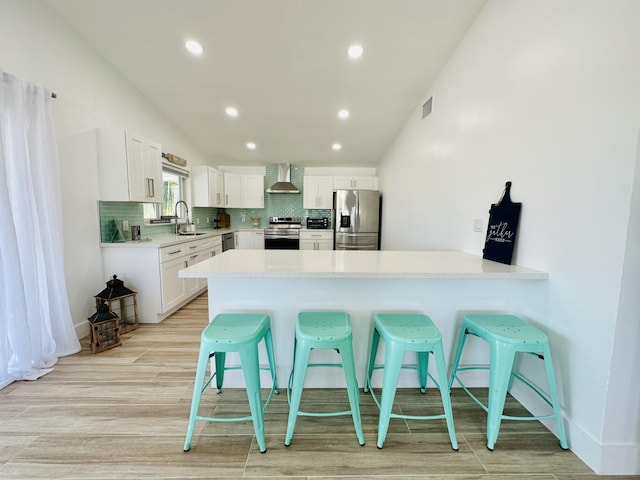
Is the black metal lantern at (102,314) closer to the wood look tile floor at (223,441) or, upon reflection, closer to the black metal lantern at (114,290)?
the black metal lantern at (114,290)

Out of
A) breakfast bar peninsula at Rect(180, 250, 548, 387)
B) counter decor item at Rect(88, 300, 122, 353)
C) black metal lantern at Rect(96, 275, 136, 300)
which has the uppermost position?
breakfast bar peninsula at Rect(180, 250, 548, 387)

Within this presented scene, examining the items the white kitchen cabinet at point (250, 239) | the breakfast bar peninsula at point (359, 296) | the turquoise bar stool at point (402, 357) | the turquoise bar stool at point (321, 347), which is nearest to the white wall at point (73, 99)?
the breakfast bar peninsula at point (359, 296)

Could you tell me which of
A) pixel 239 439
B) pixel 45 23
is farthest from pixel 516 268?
pixel 45 23

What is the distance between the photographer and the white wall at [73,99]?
6.38 ft

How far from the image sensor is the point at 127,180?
8.84ft

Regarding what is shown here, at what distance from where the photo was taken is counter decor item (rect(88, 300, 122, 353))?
7.15ft

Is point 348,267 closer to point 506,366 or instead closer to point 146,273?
point 506,366

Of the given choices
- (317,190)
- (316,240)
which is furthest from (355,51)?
(316,240)

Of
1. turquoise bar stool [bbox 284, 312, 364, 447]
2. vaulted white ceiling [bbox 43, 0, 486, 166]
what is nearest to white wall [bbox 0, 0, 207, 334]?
vaulted white ceiling [bbox 43, 0, 486, 166]

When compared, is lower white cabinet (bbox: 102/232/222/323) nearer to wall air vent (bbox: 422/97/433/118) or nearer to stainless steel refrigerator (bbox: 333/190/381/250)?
stainless steel refrigerator (bbox: 333/190/381/250)

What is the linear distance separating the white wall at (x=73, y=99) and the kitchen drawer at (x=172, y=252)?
592mm

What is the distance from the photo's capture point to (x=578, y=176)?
127 cm

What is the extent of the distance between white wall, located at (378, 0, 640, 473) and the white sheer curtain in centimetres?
336

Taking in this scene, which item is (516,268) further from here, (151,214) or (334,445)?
(151,214)
